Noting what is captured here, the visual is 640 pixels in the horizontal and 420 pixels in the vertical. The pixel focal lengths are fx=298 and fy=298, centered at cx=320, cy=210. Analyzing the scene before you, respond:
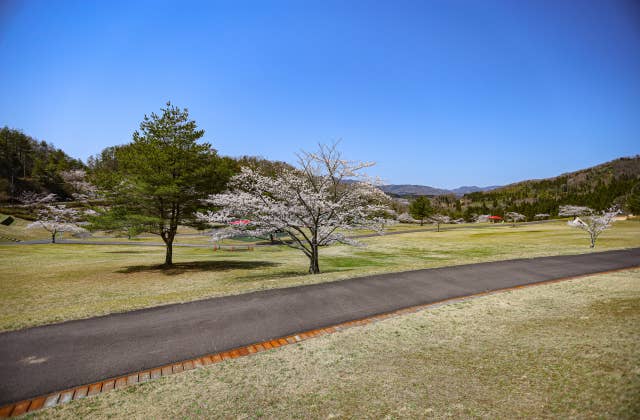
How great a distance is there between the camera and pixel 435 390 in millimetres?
4055

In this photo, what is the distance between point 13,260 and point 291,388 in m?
29.4

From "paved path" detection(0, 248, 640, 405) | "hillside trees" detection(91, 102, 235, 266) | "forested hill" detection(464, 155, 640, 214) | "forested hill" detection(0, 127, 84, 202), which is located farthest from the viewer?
"forested hill" detection(464, 155, 640, 214)

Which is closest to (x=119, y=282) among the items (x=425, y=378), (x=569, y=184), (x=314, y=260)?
(x=314, y=260)

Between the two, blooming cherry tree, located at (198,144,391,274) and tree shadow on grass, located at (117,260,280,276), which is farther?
tree shadow on grass, located at (117,260,280,276)

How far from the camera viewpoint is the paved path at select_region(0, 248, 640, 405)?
4.81m

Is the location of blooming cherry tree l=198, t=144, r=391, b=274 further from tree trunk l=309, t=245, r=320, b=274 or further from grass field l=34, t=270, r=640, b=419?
grass field l=34, t=270, r=640, b=419

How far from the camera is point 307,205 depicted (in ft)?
48.8

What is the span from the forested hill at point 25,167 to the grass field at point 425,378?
8978cm

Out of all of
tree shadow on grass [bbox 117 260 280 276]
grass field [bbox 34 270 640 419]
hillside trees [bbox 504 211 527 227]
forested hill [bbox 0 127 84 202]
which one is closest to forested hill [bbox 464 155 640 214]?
hillside trees [bbox 504 211 527 227]

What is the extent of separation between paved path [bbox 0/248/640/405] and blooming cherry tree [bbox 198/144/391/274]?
5.16 meters

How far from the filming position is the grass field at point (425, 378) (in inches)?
145

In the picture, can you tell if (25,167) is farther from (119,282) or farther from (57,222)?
(119,282)

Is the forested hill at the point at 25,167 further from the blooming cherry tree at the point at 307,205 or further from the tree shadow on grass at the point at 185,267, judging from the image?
the blooming cherry tree at the point at 307,205

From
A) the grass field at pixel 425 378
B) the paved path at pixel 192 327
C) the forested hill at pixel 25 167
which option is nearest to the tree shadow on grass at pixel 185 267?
the paved path at pixel 192 327
